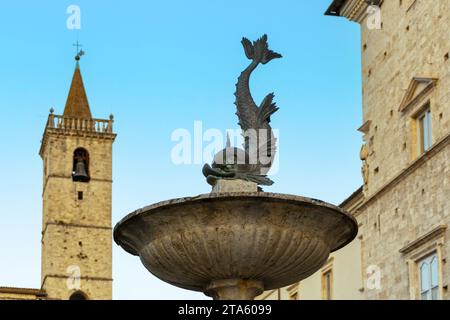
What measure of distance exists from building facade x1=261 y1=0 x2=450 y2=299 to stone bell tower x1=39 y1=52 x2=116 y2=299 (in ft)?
132

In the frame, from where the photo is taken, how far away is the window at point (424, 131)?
18.2 meters

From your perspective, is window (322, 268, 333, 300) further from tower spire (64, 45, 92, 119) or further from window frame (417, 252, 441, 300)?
tower spire (64, 45, 92, 119)

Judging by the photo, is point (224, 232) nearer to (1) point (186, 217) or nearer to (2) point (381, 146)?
(1) point (186, 217)

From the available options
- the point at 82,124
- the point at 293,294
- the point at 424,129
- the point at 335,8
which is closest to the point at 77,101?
the point at 82,124

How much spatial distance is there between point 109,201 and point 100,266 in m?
4.03

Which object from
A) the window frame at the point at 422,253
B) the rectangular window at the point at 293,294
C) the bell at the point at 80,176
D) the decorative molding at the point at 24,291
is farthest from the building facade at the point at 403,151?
the bell at the point at 80,176

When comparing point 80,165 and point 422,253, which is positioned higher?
point 80,165

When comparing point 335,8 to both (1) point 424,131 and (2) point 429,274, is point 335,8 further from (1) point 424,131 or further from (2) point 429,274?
(2) point 429,274

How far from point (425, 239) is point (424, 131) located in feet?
6.28

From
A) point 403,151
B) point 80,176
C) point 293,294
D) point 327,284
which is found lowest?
point 327,284

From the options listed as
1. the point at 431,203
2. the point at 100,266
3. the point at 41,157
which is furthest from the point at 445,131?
the point at 41,157

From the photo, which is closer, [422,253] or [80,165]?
[422,253]

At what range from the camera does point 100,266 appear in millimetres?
61906

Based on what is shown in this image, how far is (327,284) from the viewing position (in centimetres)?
2498
